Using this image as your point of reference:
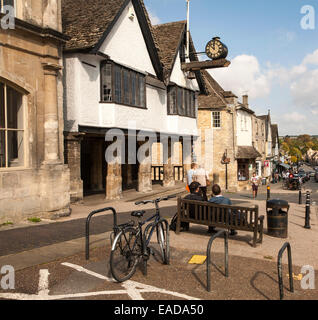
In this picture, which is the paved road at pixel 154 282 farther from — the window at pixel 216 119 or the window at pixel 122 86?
the window at pixel 216 119

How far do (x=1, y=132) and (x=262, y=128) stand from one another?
133 ft

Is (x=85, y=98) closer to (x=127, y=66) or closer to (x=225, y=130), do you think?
(x=127, y=66)

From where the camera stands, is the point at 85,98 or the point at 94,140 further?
the point at 94,140

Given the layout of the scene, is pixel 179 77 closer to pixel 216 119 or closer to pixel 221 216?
pixel 216 119

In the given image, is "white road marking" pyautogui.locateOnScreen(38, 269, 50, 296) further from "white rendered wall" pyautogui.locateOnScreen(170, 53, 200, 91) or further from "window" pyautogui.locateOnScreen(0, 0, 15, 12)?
"white rendered wall" pyautogui.locateOnScreen(170, 53, 200, 91)

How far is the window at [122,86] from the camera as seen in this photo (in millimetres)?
14898

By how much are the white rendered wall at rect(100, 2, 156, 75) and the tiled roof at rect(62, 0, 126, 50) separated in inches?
24.2

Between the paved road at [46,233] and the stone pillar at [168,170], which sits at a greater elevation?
the stone pillar at [168,170]

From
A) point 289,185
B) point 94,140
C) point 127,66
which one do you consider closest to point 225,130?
point 289,185

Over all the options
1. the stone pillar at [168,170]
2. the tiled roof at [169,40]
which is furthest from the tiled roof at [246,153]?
the tiled roof at [169,40]

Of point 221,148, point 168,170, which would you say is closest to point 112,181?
point 168,170

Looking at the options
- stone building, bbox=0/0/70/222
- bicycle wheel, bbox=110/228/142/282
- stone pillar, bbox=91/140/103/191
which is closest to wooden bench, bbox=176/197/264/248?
bicycle wheel, bbox=110/228/142/282

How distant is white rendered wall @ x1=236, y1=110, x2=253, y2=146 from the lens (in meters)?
34.3

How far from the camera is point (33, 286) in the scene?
Result: 17.4 ft
